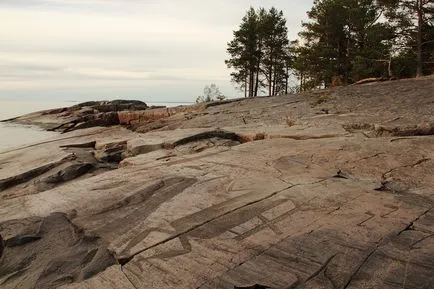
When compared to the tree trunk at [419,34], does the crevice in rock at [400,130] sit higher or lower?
lower

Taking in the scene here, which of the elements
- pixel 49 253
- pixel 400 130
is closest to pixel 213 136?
pixel 400 130

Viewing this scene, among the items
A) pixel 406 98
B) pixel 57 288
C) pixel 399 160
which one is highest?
pixel 406 98

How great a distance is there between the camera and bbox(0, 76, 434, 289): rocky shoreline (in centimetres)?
318

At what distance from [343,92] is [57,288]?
30.3ft

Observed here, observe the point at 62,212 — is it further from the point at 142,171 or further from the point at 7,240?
the point at 142,171

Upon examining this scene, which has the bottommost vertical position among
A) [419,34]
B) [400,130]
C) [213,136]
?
[213,136]

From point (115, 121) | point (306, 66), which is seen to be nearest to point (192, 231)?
point (115, 121)

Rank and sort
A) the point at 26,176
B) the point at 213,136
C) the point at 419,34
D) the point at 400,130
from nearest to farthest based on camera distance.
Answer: the point at 400,130, the point at 26,176, the point at 213,136, the point at 419,34

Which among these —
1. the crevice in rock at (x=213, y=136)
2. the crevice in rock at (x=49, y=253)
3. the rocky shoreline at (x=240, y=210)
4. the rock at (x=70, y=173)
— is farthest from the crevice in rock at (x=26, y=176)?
the crevice in rock at (x=49, y=253)

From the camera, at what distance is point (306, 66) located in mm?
26375

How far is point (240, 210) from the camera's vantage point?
4.25m

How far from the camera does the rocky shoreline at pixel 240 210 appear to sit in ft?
10.4

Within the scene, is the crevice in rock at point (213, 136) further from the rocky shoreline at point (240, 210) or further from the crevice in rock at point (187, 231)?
the crevice in rock at point (187, 231)

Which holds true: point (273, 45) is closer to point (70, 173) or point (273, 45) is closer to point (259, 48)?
point (259, 48)
